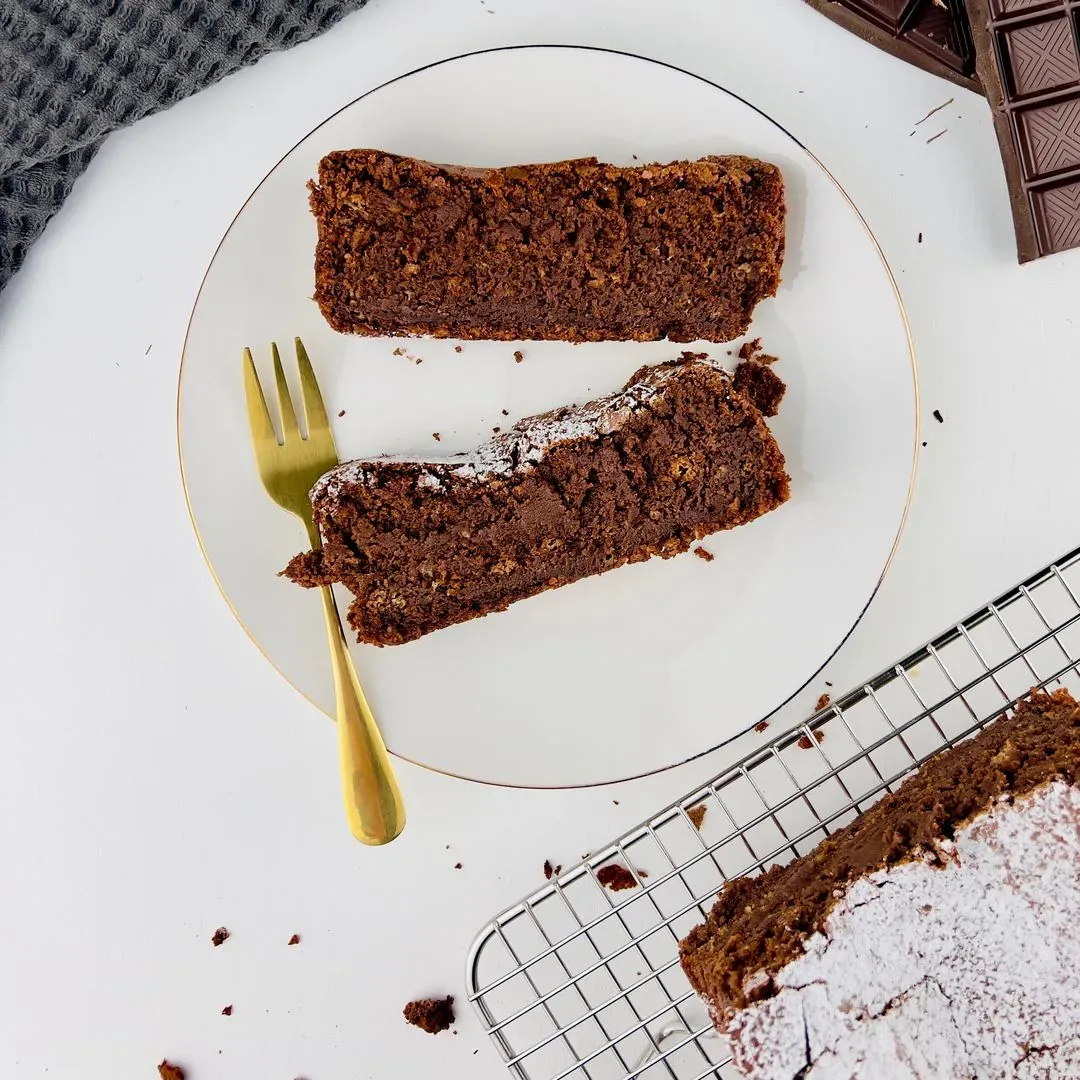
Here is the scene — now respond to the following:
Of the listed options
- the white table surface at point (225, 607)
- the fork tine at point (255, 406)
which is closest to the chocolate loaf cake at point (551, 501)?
the fork tine at point (255, 406)

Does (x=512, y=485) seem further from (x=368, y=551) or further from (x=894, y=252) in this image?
(x=894, y=252)

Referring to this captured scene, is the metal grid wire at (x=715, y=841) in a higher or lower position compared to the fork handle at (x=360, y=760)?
lower

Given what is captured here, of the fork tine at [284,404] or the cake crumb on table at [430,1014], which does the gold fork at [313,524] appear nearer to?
the fork tine at [284,404]

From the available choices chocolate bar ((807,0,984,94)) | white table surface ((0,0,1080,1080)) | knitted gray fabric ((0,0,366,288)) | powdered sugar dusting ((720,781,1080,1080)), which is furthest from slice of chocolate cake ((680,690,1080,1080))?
knitted gray fabric ((0,0,366,288))

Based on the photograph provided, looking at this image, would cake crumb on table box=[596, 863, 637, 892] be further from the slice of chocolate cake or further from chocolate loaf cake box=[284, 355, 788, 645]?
chocolate loaf cake box=[284, 355, 788, 645]

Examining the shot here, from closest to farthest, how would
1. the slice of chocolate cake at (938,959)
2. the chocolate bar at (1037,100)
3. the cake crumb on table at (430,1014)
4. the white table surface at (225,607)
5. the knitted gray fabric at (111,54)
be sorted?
the slice of chocolate cake at (938,959) < the chocolate bar at (1037,100) < the knitted gray fabric at (111,54) < the white table surface at (225,607) < the cake crumb on table at (430,1014)

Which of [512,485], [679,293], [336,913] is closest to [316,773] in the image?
[336,913]
